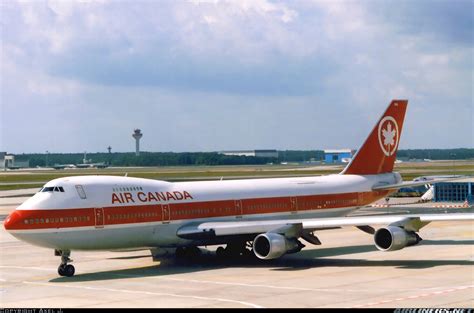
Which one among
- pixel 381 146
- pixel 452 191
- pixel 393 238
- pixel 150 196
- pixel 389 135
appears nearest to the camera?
pixel 393 238

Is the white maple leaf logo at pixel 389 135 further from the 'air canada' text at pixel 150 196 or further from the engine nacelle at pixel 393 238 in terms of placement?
the 'air canada' text at pixel 150 196

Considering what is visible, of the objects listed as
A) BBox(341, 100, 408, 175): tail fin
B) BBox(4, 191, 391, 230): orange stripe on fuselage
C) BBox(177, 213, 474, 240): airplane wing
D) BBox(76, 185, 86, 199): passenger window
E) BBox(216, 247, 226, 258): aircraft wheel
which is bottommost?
BBox(216, 247, 226, 258): aircraft wheel

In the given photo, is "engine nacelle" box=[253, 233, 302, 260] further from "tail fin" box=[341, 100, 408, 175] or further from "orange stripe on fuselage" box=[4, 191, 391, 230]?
"tail fin" box=[341, 100, 408, 175]

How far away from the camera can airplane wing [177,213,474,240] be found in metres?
41.7

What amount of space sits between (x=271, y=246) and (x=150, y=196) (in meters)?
6.72

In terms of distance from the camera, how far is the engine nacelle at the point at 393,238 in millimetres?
40625

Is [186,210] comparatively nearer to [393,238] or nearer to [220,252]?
[220,252]

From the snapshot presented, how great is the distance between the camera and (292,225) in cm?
4222

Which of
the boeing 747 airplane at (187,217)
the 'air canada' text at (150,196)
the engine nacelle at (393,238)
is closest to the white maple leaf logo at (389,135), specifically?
the boeing 747 airplane at (187,217)

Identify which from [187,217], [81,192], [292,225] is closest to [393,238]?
[292,225]

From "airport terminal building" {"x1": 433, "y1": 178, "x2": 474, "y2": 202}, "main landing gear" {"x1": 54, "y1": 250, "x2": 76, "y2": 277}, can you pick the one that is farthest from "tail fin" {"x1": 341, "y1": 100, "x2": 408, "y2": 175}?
"airport terminal building" {"x1": 433, "y1": 178, "x2": 474, "y2": 202}

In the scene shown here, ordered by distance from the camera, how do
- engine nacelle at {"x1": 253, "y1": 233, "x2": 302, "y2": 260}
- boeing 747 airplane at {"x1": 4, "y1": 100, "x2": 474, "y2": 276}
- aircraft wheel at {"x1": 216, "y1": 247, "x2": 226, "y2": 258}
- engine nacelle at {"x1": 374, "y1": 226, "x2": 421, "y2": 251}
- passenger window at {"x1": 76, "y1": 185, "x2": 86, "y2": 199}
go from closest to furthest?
boeing 747 airplane at {"x1": 4, "y1": 100, "x2": 474, "y2": 276} < passenger window at {"x1": 76, "y1": 185, "x2": 86, "y2": 199} < engine nacelle at {"x1": 374, "y1": 226, "x2": 421, "y2": 251} < engine nacelle at {"x1": 253, "y1": 233, "x2": 302, "y2": 260} < aircraft wheel at {"x1": 216, "y1": 247, "x2": 226, "y2": 258}

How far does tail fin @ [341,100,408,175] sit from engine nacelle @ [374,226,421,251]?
13.3 meters

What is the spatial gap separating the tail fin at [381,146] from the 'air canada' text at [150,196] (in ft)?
47.6
